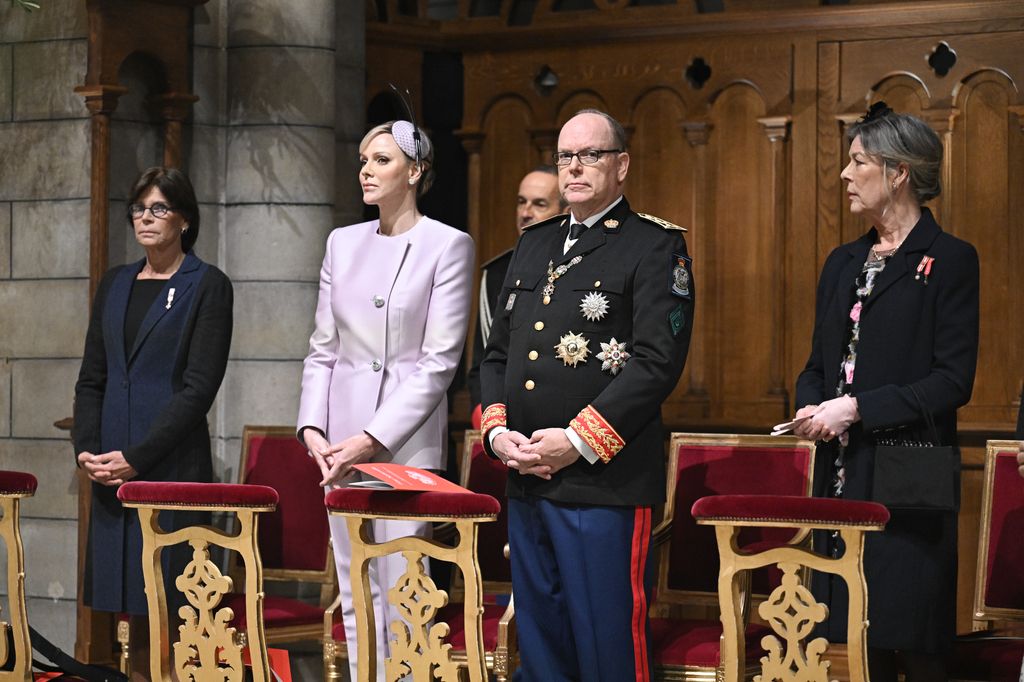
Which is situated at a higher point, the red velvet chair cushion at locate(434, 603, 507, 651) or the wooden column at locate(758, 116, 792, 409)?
the wooden column at locate(758, 116, 792, 409)

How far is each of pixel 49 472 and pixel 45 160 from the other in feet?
3.54

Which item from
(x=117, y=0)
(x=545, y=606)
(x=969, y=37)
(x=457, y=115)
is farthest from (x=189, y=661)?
(x=969, y=37)

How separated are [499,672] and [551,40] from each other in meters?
2.81

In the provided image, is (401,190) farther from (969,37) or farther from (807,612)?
(969,37)

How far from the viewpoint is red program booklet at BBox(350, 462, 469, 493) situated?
3.68 m

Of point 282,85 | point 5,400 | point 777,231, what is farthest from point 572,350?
point 5,400

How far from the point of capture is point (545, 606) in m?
3.71

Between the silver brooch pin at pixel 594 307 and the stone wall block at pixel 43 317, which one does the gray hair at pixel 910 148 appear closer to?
the silver brooch pin at pixel 594 307

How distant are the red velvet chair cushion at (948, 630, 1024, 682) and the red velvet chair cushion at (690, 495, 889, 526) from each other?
2.01 ft

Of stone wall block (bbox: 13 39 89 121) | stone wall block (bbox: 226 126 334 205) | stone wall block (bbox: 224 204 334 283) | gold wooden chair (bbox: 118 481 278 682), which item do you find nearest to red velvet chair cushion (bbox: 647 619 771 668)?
gold wooden chair (bbox: 118 481 278 682)

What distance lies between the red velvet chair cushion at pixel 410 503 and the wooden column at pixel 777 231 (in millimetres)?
2263

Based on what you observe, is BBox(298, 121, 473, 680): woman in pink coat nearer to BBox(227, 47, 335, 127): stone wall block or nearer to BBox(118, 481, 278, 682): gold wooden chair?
BBox(118, 481, 278, 682): gold wooden chair

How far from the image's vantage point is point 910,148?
382 centimetres

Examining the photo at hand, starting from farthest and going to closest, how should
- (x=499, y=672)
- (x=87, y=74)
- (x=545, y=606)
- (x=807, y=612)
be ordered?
(x=87, y=74) < (x=499, y=672) < (x=545, y=606) < (x=807, y=612)
